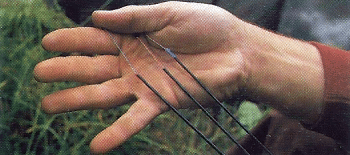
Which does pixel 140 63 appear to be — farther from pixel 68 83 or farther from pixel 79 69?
pixel 68 83

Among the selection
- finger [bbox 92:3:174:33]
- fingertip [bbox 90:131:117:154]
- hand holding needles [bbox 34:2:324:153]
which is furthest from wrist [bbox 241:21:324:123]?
fingertip [bbox 90:131:117:154]

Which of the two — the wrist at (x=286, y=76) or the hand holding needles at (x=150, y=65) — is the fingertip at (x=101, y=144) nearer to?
the hand holding needles at (x=150, y=65)

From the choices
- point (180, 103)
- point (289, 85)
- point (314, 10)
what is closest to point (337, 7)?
point (314, 10)

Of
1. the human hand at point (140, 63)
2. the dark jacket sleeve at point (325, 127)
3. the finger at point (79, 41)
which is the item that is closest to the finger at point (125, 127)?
the human hand at point (140, 63)

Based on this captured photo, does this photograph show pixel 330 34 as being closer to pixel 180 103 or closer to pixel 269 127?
pixel 269 127

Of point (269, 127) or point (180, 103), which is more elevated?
point (180, 103)

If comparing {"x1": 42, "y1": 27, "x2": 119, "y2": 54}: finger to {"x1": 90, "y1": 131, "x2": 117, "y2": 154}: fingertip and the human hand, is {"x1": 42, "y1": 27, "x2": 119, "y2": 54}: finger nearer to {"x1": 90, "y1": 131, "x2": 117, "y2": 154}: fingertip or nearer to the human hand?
the human hand
